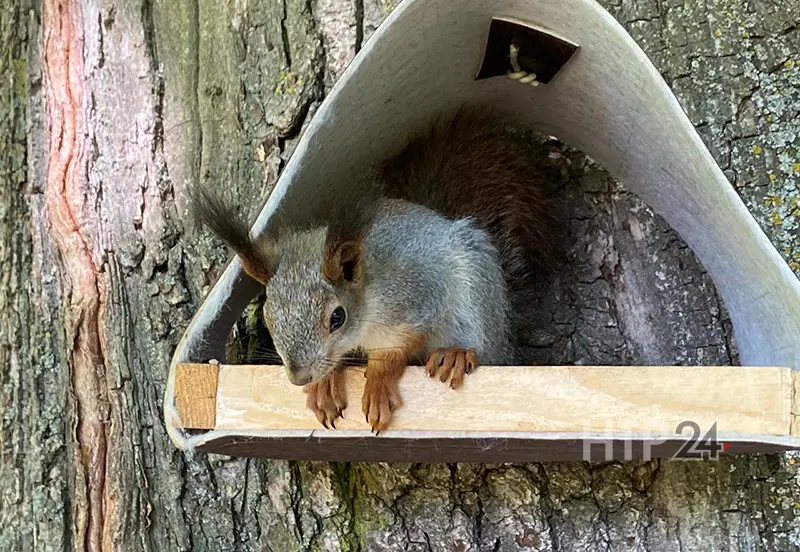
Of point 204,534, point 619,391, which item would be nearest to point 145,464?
point 204,534

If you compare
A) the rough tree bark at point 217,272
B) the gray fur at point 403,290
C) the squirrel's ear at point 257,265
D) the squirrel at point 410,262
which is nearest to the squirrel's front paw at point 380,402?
the squirrel at point 410,262

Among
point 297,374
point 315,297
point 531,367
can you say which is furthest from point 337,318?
point 531,367

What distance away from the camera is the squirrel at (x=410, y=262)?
3.26 ft

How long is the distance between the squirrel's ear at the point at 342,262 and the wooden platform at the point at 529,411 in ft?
0.44

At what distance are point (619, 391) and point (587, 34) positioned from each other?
45cm

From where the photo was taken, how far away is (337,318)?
1.06 meters

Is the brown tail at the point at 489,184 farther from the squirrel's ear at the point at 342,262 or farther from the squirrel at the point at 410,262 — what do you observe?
the squirrel's ear at the point at 342,262

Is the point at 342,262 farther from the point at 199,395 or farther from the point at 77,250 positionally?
the point at 77,250

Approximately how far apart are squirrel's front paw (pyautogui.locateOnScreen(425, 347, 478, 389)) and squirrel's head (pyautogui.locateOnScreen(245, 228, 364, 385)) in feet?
0.43

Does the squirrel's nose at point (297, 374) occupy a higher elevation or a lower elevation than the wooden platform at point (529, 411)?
higher

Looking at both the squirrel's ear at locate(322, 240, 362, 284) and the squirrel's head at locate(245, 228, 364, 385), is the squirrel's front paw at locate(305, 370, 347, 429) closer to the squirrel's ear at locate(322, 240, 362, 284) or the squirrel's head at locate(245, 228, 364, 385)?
the squirrel's head at locate(245, 228, 364, 385)

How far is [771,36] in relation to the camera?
124 cm

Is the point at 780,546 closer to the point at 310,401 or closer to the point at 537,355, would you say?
the point at 537,355

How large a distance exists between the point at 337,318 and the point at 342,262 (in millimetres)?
74
